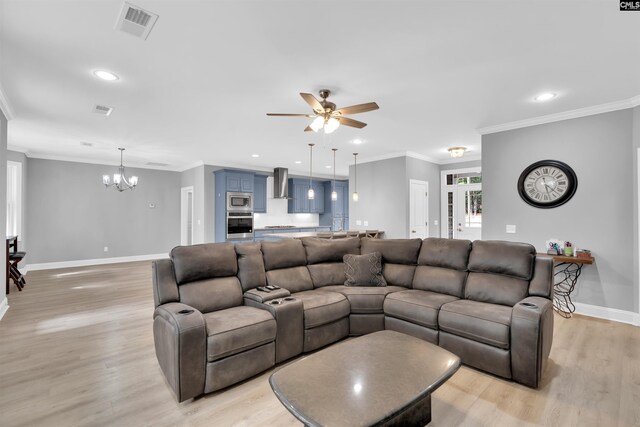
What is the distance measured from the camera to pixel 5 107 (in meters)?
3.86

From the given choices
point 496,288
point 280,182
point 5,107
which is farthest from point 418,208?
point 5,107

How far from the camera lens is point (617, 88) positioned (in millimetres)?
3396

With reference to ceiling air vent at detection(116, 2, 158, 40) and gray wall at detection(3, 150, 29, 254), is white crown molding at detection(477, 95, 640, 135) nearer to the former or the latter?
ceiling air vent at detection(116, 2, 158, 40)

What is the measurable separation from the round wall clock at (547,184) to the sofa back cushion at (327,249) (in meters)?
2.75

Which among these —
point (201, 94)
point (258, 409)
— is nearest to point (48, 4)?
point (201, 94)

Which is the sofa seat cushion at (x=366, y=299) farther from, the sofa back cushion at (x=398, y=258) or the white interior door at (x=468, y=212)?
the white interior door at (x=468, y=212)

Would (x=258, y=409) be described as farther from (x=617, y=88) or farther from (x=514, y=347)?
(x=617, y=88)

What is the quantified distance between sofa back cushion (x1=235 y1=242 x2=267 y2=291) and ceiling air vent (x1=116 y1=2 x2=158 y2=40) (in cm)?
201

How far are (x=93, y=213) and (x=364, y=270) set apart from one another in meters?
7.59

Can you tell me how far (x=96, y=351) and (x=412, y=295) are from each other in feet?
10.6

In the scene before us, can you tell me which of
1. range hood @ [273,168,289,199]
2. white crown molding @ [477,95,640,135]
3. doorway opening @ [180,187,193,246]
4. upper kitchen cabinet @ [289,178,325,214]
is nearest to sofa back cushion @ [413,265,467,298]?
white crown molding @ [477,95,640,135]

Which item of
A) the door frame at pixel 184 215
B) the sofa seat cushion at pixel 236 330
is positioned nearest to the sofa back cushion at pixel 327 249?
the sofa seat cushion at pixel 236 330

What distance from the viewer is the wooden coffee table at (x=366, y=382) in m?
1.44

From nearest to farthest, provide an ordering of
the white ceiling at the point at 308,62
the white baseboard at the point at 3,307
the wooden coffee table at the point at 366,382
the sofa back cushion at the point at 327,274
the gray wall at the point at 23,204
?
the wooden coffee table at the point at 366,382, the white ceiling at the point at 308,62, the sofa back cushion at the point at 327,274, the white baseboard at the point at 3,307, the gray wall at the point at 23,204
